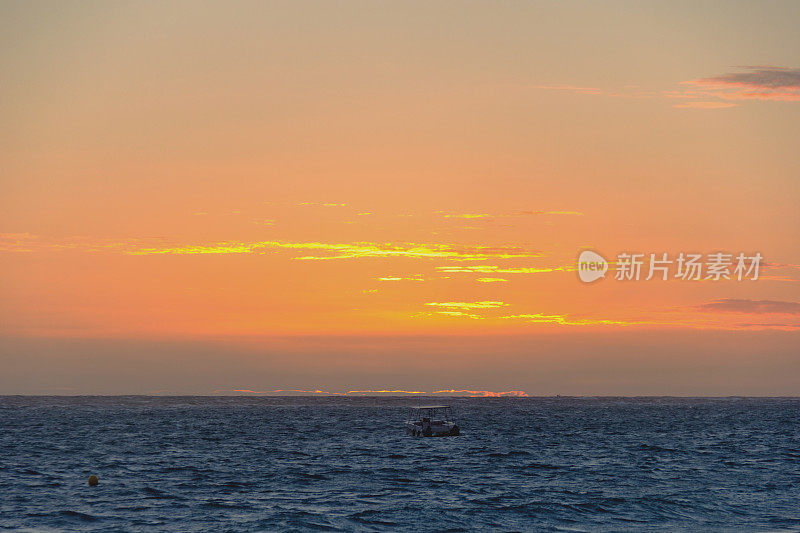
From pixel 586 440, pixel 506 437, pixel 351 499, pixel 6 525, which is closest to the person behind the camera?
pixel 6 525

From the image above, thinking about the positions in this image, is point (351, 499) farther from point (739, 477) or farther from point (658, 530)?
point (739, 477)

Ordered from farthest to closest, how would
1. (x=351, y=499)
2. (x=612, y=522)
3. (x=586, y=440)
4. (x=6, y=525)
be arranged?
(x=586, y=440) → (x=351, y=499) → (x=612, y=522) → (x=6, y=525)

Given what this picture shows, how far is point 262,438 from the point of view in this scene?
11362 cm

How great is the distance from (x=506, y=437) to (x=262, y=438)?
33118 mm

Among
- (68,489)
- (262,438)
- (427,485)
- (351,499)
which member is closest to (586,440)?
(262,438)

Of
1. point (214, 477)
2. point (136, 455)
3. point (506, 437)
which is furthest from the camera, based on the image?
point (506, 437)

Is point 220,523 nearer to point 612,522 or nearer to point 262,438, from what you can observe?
point 612,522

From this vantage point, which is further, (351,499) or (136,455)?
(136,455)

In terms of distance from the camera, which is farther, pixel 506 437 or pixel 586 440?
pixel 506 437

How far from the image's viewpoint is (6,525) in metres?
43.7

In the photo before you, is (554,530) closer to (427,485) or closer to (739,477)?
(427,485)

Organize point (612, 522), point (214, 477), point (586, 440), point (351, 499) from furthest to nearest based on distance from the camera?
point (586, 440), point (214, 477), point (351, 499), point (612, 522)

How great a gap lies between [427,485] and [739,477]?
24451 mm

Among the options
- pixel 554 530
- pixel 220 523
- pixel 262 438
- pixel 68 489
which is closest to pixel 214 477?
pixel 68 489
